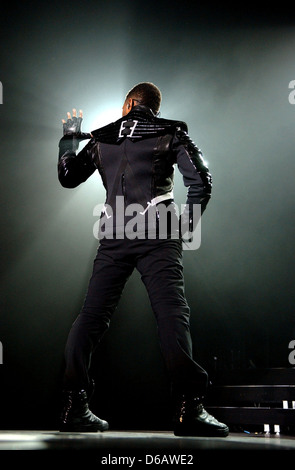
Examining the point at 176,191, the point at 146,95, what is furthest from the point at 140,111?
the point at 176,191

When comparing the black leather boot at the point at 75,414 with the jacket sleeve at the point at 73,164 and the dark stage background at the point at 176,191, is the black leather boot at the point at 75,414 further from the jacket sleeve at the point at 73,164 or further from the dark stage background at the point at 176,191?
the dark stage background at the point at 176,191

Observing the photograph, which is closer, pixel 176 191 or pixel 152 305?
pixel 152 305

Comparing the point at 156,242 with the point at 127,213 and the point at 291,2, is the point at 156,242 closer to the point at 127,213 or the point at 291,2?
the point at 127,213

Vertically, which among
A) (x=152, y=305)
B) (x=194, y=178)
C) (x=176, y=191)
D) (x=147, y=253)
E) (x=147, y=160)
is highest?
(x=176, y=191)

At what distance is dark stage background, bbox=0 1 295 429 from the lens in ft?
11.5

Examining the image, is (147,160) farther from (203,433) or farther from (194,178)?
(203,433)

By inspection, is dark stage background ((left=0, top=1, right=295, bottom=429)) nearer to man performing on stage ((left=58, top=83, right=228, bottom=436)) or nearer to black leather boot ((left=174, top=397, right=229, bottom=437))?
man performing on stage ((left=58, top=83, right=228, bottom=436))

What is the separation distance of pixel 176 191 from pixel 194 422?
243 centimetres

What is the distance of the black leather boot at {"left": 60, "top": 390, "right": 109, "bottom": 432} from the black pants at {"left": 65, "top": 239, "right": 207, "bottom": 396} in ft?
0.16

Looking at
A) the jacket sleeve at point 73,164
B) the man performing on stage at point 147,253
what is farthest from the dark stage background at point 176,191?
the man performing on stage at point 147,253

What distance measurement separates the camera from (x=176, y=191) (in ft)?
13.2

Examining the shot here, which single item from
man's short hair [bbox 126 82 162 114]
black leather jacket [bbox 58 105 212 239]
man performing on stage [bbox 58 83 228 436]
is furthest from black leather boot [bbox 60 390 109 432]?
man's short hair [bbox 126 82 162 114]

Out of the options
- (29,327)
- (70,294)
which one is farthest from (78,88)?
(29,327)

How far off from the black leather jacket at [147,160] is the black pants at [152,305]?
8.4 inches
